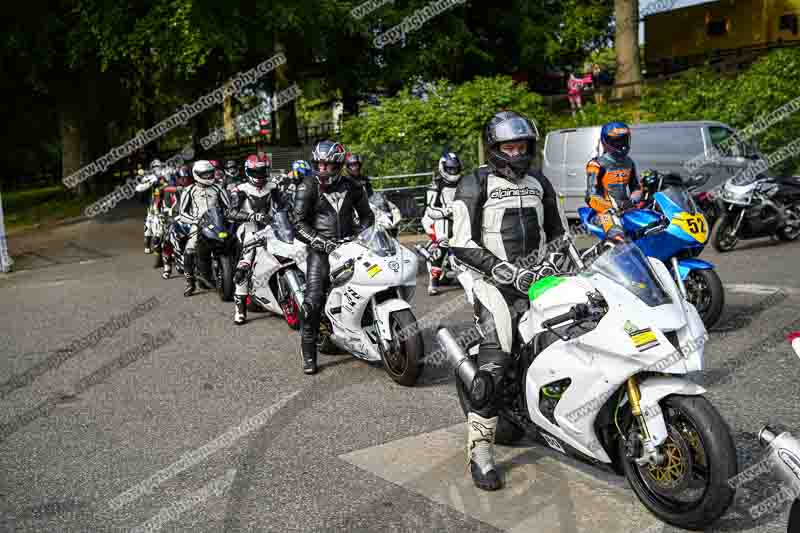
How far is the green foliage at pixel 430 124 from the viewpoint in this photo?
19.4 m

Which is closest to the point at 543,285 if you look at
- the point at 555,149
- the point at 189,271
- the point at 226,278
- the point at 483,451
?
the point at 483,451

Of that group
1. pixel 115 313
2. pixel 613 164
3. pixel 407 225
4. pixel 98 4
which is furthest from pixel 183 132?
pixel 613 164

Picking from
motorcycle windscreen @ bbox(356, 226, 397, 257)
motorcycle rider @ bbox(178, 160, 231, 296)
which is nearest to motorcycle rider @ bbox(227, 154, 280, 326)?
motorcycle rider @ bbox(178, 160, 231, 296)

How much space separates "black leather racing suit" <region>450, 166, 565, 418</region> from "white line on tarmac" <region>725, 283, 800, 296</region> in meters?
5.41

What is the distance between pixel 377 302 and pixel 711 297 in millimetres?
3109

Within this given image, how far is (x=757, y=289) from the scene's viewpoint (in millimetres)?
9539

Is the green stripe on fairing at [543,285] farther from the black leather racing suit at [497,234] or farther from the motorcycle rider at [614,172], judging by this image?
the motorcycle rider at [614,172]

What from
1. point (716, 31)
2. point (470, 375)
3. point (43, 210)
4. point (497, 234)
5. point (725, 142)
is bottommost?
point (470, 375)

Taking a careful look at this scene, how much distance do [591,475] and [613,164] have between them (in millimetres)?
4385

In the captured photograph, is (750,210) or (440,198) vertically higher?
(440,198)

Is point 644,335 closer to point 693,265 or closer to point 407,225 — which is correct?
point 693,265

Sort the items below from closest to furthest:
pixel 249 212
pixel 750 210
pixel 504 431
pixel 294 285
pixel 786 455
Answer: pixel 786 455, pixel 504 431, pixel 294 285, pixel 249 212, pixel 750 210

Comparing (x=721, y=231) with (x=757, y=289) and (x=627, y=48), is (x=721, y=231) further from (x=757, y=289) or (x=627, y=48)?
(x=627, y=48)

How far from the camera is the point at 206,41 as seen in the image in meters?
20.4
